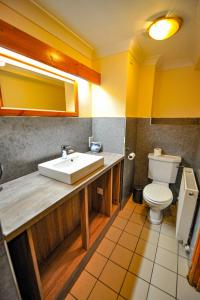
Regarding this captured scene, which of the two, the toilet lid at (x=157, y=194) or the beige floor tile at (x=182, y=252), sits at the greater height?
the toilet lid at (x=157, y=194)

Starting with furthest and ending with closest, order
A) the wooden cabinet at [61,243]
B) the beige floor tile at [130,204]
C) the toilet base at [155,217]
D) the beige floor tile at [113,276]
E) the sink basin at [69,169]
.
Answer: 1. the beige floor tile at [130,204]
2. the toilet base at [155,217]
3. the beige floor tile at [113,276]
4. the sink basin at [69,169]
5. the wooden cabinet at [61,243]

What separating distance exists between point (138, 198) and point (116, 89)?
1.69 m

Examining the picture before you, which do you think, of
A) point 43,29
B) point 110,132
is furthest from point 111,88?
point 43,29

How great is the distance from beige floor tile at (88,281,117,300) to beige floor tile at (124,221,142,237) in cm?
64

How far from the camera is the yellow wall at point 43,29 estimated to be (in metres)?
0.94

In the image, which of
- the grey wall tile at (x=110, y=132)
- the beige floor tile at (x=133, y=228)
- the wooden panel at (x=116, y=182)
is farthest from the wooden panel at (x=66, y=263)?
the grey wall tile at (x=110, y=132)

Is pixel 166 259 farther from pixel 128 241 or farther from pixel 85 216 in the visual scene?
pixel 85 216

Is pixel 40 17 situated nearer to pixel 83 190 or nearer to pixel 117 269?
pixel 83 190

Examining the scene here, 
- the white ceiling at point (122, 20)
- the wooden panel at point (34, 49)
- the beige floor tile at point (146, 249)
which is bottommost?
the beige floor tile at point (146, 249)

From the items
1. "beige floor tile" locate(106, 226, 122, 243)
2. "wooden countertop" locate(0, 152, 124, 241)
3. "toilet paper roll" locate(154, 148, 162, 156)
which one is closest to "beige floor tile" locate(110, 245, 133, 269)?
"beige floor tile" locate(106, 226, 122, 243)

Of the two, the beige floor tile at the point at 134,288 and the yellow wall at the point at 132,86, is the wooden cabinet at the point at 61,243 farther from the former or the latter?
the yellow wall at the point at 132,86

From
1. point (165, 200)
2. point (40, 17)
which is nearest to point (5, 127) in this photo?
point (40, 17)

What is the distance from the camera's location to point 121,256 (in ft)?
4.39

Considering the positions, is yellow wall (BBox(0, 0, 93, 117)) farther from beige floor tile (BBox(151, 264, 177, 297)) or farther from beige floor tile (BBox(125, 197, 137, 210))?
beige floor tile (BBox(151, 264, 177, 297))
